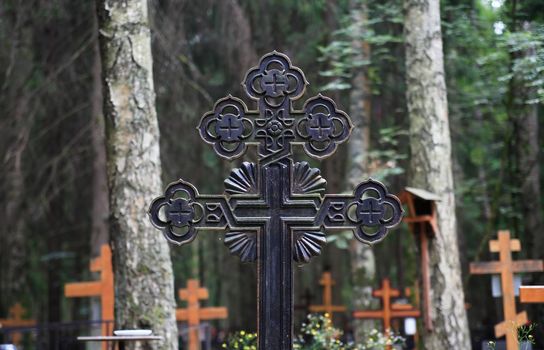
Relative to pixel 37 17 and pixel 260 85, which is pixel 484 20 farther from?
pixel 260 85

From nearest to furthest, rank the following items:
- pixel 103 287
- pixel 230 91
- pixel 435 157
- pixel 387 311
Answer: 1. pixel 435 157
2. pixel 103 287
3. pixel 387 311
4. pixel 230 91

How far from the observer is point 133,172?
9.20 m

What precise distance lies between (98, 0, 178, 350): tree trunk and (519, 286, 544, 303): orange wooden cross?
3.82m

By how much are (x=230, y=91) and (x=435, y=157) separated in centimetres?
697

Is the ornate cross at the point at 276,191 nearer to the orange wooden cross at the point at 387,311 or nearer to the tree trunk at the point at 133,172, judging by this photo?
the tree trunk at the point at 133,172

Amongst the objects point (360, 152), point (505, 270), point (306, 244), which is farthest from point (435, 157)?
point (306, 244)

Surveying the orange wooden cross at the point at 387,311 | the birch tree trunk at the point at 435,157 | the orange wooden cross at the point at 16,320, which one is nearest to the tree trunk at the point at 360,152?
the orange wooden cross at the point at 387,311

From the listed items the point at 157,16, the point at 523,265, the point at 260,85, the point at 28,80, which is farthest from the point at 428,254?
the point at 28,80

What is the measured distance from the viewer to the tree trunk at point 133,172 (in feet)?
29.4

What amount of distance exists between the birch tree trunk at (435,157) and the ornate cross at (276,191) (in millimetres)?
4622

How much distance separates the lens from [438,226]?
1062cm

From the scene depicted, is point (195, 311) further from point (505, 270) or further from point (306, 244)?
point (306, 244)

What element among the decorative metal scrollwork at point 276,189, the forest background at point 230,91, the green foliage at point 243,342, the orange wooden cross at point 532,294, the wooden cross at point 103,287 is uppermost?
the forest background at point 230,91

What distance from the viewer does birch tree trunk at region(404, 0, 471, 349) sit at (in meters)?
10.5
